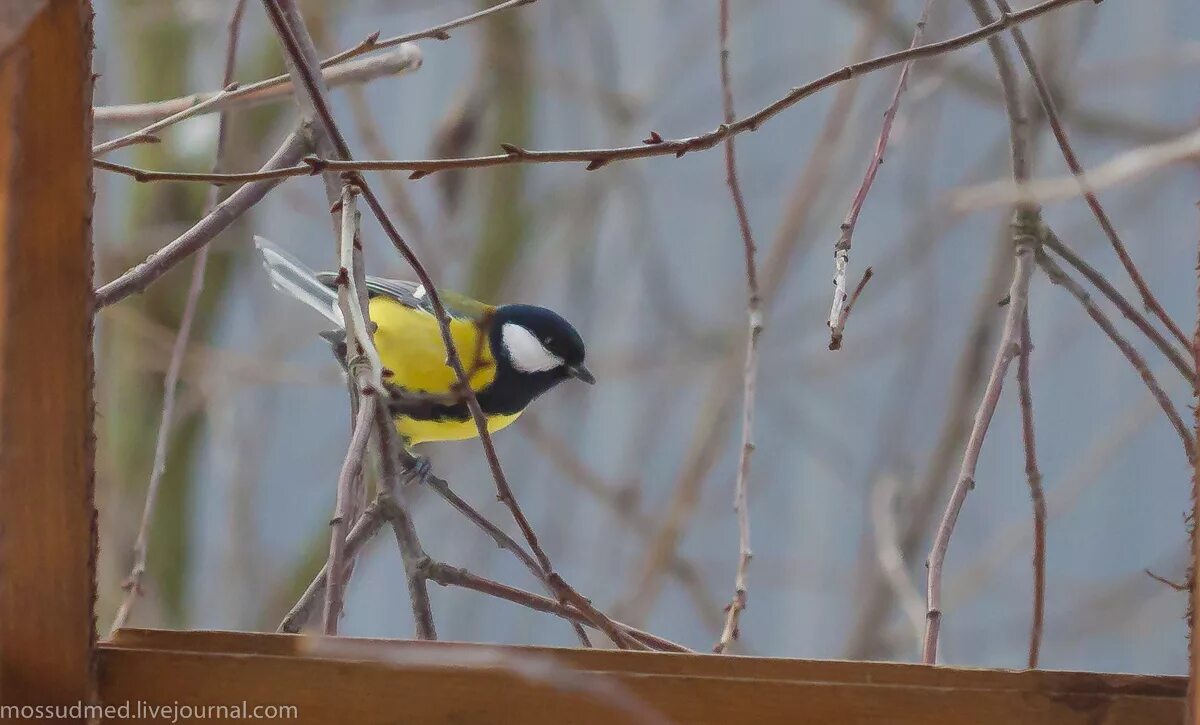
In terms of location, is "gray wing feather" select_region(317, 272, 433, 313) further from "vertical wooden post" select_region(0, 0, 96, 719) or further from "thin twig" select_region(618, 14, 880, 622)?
"vertical wooden post" select_region(0, 0, 96, 719)

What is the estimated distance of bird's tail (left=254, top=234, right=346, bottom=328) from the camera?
3.53 feet

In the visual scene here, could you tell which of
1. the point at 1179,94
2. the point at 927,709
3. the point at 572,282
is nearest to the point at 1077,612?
the point at 1179,94

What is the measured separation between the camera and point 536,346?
1146 mm

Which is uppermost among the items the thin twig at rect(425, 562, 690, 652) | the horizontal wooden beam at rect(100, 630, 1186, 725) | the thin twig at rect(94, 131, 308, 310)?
the thin twig at rect(94, 131, 308, 310)

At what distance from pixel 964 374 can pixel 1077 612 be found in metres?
0.73

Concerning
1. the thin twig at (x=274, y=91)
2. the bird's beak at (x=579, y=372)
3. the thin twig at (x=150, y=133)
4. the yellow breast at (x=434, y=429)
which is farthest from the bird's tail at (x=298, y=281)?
the thin twig at (x=150, y=133)

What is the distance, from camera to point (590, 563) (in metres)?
2.19

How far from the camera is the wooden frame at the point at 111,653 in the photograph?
40 cm

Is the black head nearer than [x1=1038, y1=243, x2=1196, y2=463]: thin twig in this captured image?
No

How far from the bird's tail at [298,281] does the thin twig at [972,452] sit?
0.61m

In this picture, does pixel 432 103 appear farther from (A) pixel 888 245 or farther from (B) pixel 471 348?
(B) pixel 471 348

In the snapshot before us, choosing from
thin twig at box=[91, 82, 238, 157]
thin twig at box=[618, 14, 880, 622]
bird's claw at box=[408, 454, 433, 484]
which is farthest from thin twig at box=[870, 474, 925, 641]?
thin twig at box=[91, 82, 238, 157]

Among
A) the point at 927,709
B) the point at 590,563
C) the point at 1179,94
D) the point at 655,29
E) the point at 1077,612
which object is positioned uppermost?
the point at 655,29

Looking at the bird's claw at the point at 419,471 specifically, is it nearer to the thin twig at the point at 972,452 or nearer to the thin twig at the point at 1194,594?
the thin twig at the point at 972,452
